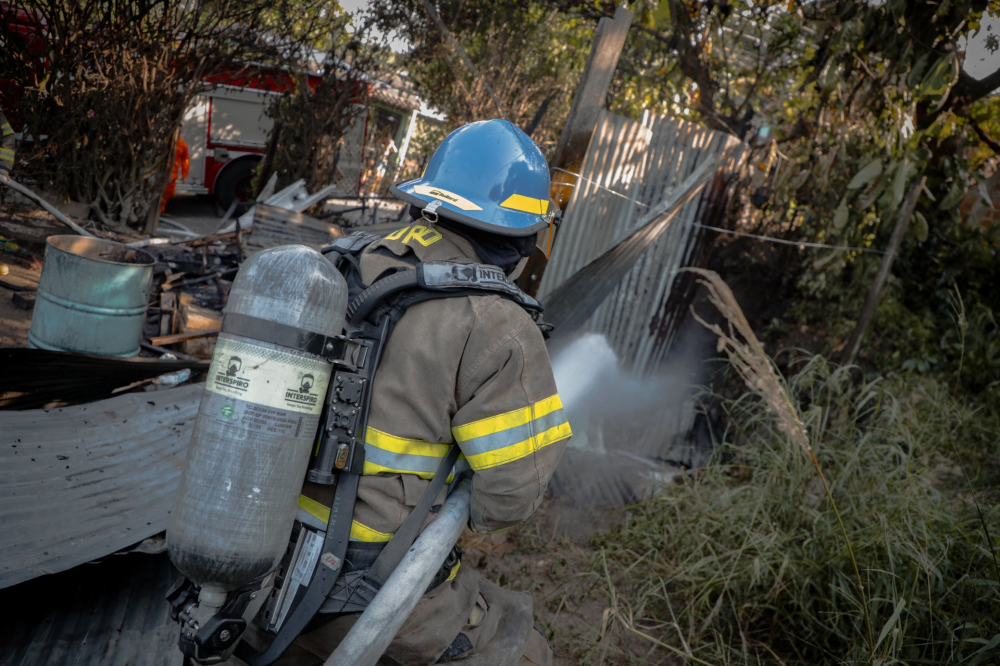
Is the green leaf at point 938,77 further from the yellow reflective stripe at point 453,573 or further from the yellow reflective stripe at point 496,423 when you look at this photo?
the yellow reflective stripe at point 453,573

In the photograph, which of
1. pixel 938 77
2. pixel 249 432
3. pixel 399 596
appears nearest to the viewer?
pixel 249 432

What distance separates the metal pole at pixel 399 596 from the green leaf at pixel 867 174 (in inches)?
163

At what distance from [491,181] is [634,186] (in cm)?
332

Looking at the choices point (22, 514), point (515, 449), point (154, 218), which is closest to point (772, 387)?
point (515, 449)

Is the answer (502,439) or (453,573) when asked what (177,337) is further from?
(502,439)

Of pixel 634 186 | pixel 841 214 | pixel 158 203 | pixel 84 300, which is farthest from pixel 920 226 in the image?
pixel 158 203

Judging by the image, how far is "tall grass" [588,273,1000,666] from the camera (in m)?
2.29

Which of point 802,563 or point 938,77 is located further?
point 938,77

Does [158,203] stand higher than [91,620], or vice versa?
[158,203]

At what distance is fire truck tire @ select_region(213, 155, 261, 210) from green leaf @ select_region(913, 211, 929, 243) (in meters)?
8.42

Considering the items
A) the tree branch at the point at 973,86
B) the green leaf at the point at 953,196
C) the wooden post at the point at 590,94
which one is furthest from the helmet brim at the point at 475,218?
the tree branch at the point at 973,86

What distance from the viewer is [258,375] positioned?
4.11 feet

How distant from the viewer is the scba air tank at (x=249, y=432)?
1.24 metres

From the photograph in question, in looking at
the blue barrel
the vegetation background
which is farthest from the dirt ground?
the blue barrel
